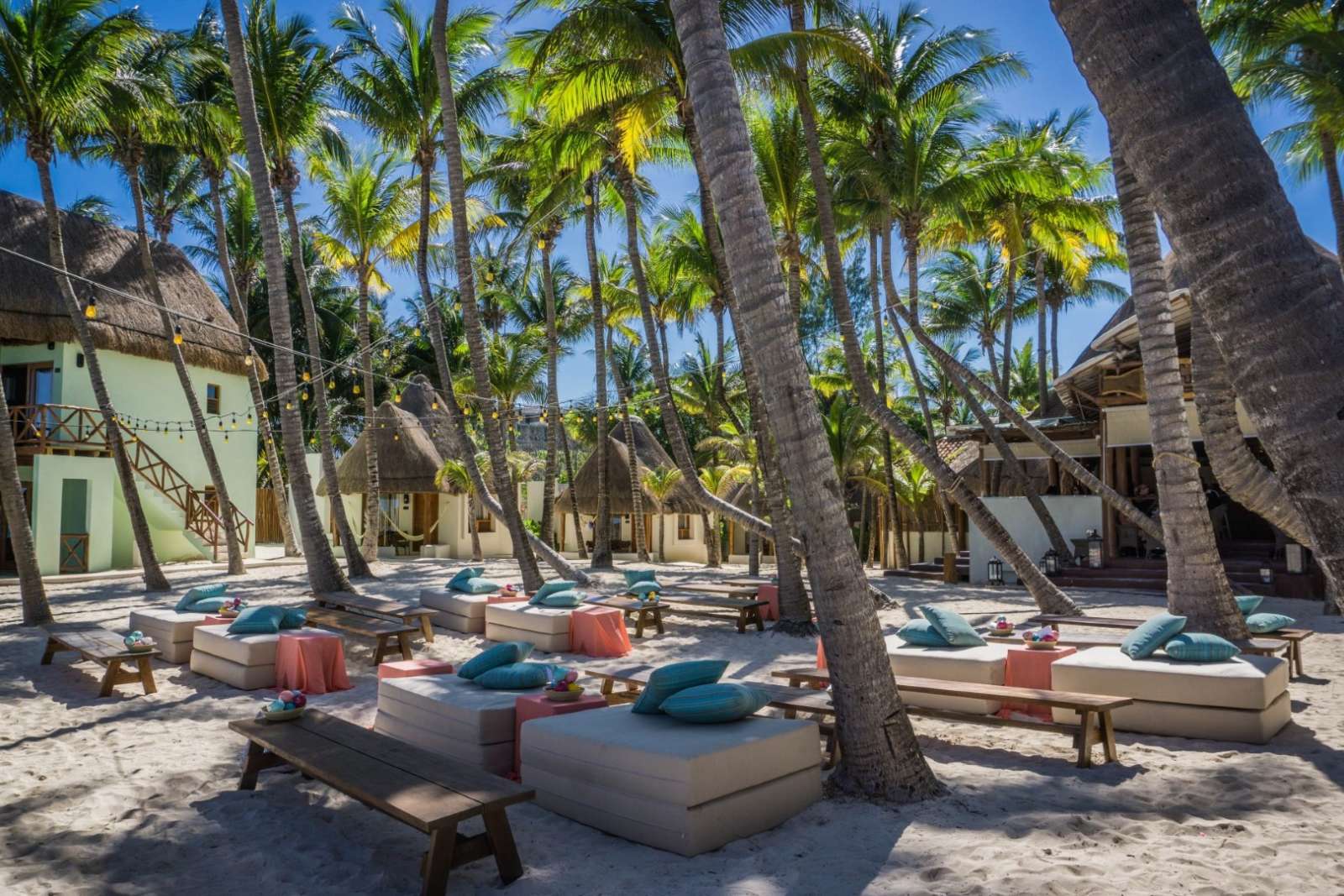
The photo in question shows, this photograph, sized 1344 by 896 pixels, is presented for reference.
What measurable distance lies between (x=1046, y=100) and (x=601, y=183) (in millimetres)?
11733

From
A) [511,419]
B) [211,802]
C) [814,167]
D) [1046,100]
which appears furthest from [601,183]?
[211,802]

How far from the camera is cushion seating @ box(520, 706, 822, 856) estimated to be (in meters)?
3.73

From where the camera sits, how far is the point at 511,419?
73.3 ft

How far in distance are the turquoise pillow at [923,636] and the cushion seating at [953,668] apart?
2.0 inches

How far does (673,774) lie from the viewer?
3.72 meters

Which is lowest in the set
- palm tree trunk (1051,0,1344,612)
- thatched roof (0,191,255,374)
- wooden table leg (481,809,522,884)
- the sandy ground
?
the sandy ground

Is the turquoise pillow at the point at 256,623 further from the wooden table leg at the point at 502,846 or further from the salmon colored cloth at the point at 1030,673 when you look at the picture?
the salmon colored cloth at the point at 1030,673

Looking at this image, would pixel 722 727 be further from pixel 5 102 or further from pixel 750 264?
pixel 5 102

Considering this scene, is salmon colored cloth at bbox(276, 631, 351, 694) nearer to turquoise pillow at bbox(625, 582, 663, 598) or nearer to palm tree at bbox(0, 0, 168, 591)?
turquoise pillow at bbox(625, 582, 663, 598)

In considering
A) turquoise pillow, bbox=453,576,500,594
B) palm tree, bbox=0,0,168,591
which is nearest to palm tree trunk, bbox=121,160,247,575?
palm tree, bbox=0,0,168,591

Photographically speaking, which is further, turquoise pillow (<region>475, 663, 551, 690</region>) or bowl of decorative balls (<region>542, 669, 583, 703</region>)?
turquoise pillow (<region>475, 663, 551, 690</region>)

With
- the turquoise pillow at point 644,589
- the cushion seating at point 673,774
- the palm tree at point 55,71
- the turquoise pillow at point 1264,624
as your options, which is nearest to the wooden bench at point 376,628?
the turquoise pillow at point 644,589

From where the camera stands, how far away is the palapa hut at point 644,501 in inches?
968

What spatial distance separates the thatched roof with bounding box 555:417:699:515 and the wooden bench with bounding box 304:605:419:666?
14301mm
